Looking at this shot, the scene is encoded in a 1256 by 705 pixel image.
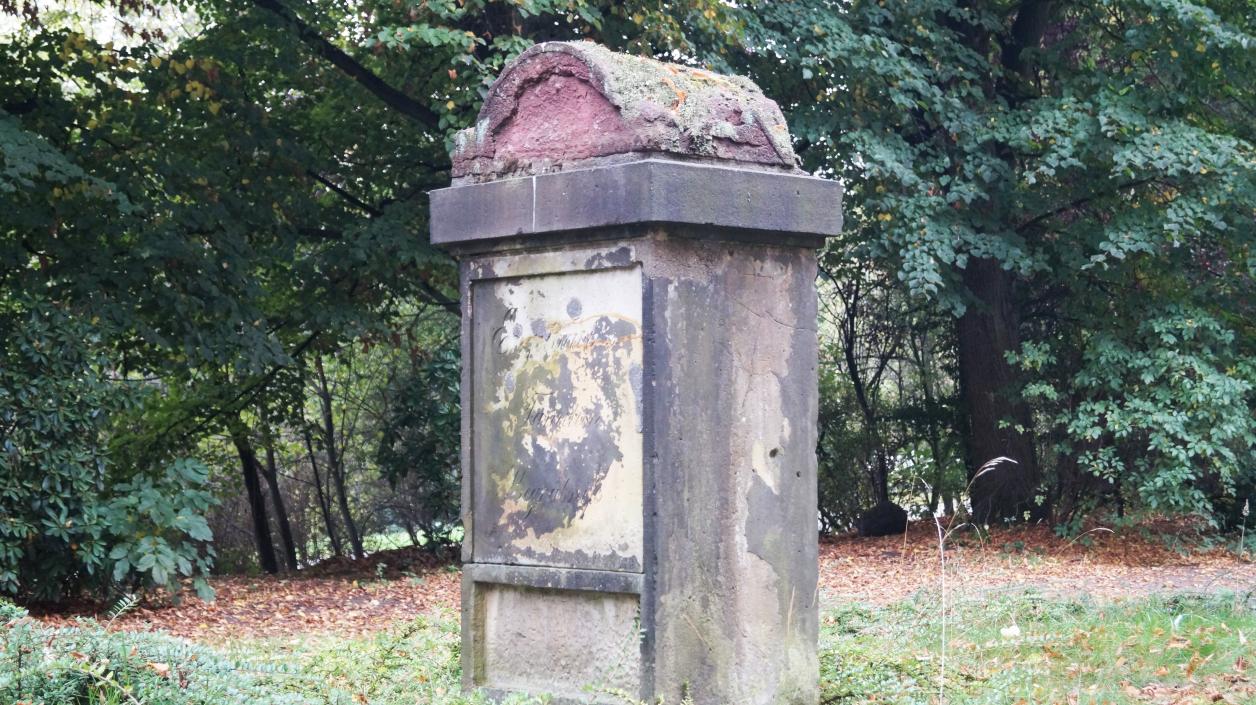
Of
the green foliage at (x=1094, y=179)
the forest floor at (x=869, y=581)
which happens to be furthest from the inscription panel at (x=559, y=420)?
the green foliage at (x=1094, y=179)

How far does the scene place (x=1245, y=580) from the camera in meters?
Answer: 10.4

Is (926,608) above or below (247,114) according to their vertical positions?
below

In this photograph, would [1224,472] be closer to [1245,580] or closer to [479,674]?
[1245,580]

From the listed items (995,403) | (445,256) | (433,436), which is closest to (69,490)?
(445,256)

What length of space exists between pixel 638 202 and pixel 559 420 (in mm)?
919

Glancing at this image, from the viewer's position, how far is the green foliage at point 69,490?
8.67m

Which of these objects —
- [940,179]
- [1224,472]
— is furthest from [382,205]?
[1224,472]

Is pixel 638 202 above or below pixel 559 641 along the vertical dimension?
above

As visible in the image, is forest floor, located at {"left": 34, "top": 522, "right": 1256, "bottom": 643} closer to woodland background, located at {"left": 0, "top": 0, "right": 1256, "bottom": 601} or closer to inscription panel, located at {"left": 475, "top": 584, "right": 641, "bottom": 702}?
woodland background, located at {"left": 0, "top": 0, "right": 1256, "bottom": 601}

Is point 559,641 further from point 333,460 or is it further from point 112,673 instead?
point 333,460

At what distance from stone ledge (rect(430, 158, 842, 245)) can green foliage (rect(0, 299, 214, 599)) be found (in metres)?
4.61

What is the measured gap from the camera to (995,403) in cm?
1494

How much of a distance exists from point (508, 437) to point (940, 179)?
28.1 ft

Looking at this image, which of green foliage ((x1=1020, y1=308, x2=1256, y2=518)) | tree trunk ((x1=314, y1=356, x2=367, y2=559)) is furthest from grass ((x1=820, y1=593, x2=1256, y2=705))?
tree trunk ((x1=314, y1=356, x2=367, y2=559))
